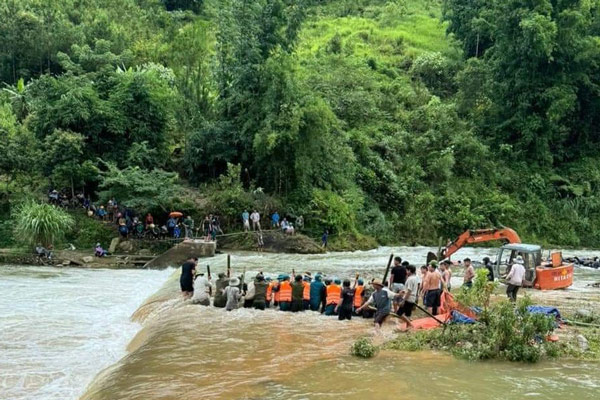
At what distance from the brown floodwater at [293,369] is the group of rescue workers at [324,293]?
595 millimetres

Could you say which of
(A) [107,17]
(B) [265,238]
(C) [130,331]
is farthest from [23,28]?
(C) [130,331]

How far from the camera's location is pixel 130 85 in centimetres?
3394

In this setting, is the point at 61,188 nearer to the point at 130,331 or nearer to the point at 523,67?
the point at 130,331

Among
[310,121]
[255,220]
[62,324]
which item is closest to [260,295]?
[62,324]

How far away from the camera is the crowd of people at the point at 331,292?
14.5 metres

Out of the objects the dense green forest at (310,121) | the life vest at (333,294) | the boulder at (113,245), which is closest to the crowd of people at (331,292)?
the life vest at (333,294)

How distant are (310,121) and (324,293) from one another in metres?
18.0

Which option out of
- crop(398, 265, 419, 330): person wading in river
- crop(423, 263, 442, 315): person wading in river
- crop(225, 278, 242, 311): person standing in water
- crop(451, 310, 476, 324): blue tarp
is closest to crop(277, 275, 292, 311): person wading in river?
crop(225, 278, 242, 311): person standing in water

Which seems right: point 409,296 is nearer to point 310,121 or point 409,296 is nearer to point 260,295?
point 260,295

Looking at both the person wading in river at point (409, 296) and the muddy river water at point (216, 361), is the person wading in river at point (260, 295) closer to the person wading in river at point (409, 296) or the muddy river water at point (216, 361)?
the muddy river water at point (216, 361)

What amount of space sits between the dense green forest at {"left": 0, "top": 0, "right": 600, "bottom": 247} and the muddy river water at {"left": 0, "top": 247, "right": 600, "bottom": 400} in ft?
45.8

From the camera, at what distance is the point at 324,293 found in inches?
604

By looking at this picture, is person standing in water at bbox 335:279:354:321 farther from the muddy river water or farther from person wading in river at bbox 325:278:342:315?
person wading in river at bbox 325:278:342:315

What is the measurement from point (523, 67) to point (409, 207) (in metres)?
13.9
